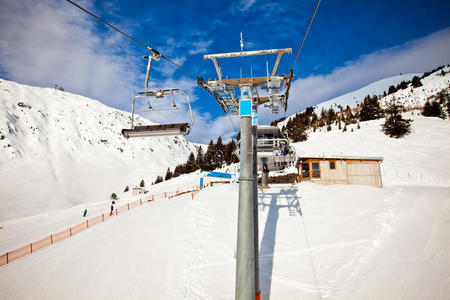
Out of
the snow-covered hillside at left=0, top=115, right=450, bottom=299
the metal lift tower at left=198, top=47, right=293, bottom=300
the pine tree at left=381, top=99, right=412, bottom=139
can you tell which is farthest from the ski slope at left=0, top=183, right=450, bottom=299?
the pine tree at left=381, top=99, right=412, bottom=139

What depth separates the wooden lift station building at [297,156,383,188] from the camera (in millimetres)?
21938

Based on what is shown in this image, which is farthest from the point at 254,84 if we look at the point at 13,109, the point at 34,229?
the point at 13,109

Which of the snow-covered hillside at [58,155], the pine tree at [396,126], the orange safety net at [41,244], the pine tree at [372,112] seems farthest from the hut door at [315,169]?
the snow-covered hillside at [58,155]

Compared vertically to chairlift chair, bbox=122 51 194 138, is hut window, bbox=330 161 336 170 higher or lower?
lower

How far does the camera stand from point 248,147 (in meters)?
5.30

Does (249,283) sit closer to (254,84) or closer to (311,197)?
(254,84)

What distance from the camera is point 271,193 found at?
2028 cm

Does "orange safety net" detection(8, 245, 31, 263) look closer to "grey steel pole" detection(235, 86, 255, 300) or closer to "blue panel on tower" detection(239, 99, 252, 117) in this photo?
"grey steel pole" detection(235, 86, 255, 300)

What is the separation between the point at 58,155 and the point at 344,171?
140 meters

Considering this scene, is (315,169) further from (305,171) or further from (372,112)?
(372,112)

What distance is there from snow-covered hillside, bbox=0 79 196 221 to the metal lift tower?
258ft

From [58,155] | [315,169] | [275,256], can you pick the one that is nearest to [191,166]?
[315,169]

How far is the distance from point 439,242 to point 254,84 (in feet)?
32.5

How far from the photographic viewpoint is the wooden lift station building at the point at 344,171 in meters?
21.9
